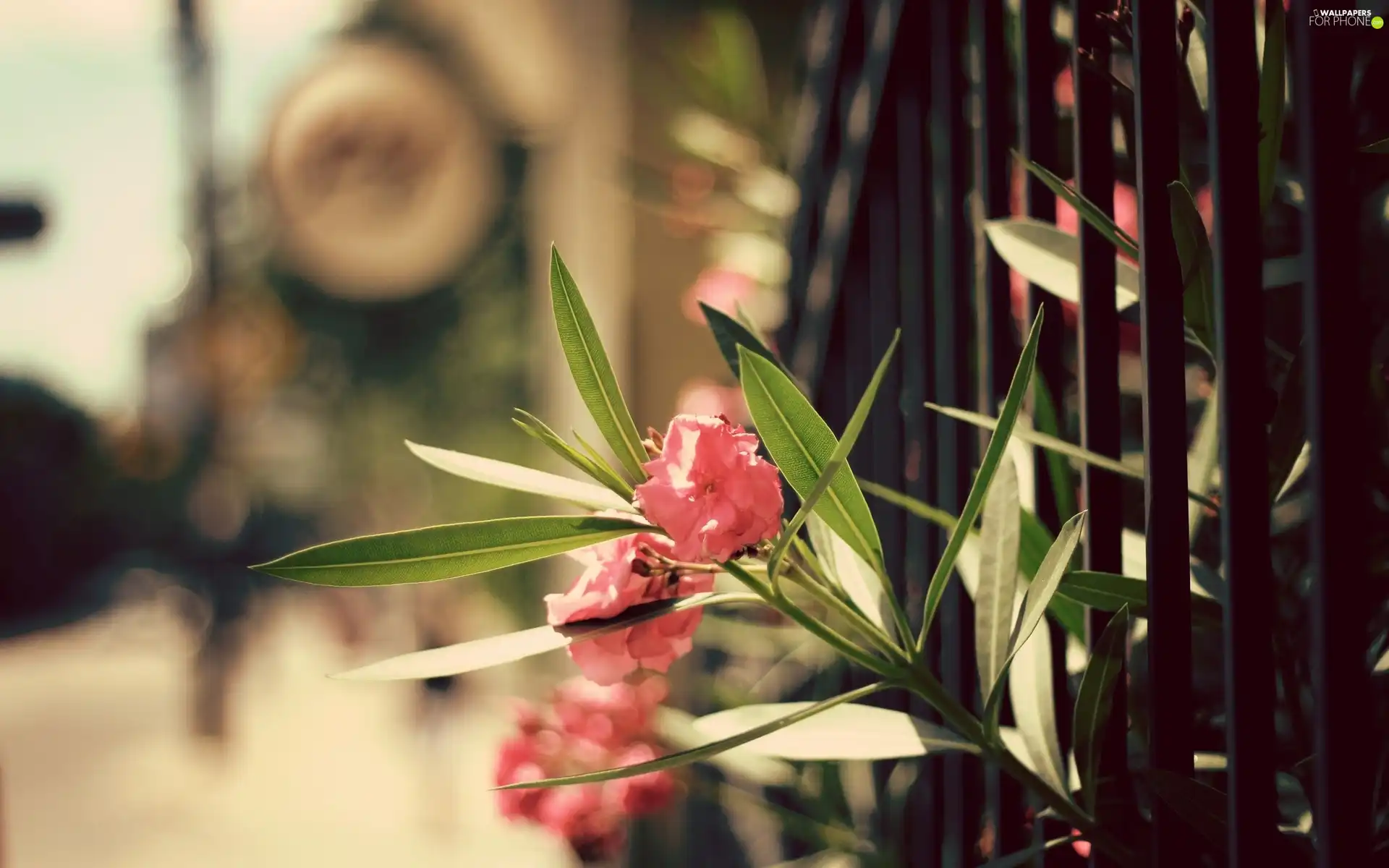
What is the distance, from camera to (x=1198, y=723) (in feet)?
2.61

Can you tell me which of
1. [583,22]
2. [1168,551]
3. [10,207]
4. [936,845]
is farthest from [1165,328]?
[583,22]

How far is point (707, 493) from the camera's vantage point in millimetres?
450

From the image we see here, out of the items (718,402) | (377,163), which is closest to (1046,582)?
(718,402)

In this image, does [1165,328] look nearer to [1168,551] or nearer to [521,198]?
[1168,551]

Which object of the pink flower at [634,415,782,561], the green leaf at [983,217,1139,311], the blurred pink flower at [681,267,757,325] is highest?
the blurred pink flower at [681,267,757,325]

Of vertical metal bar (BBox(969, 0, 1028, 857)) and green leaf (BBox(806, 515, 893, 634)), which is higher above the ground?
vertical metal bar (BBox(969, 0, 1028, 857))

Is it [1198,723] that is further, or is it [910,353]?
[910,353]

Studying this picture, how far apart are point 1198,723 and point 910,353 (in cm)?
38

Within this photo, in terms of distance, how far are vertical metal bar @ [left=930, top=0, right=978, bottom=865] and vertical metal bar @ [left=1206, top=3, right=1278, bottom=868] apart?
294 mm

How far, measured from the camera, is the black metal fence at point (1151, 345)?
0.40 metres

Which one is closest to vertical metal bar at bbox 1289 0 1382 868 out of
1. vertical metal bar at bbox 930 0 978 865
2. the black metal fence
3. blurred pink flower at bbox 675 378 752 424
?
the black metal fence

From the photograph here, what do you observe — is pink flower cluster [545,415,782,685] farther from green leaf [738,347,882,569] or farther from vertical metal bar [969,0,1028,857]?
vertical metal bar [969,0,1028,857]

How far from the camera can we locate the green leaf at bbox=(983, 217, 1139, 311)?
633 mm

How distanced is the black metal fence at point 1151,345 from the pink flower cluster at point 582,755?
0.37 m
